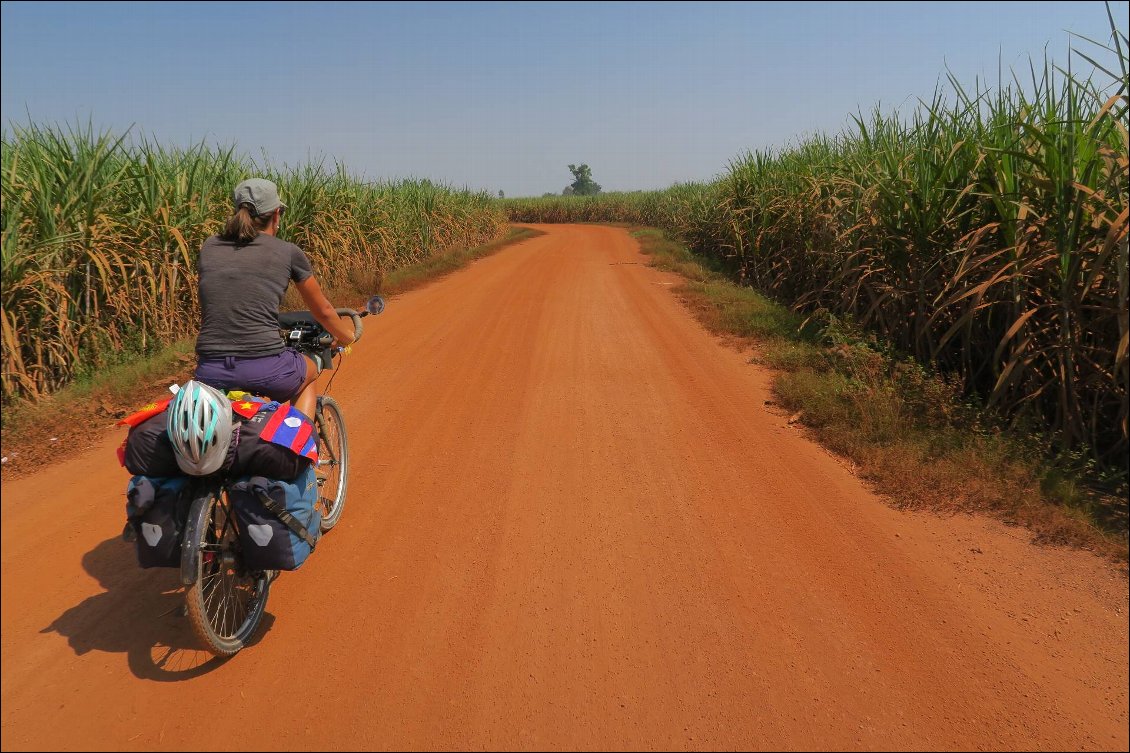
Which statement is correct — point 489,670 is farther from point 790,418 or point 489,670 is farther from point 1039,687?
point 790,418

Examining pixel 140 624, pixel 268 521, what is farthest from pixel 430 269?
pixel 268 521

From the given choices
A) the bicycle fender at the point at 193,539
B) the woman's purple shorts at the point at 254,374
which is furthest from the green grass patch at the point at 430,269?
the bicycle fender at the point at 193,539

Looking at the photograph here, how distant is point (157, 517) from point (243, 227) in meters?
1.32

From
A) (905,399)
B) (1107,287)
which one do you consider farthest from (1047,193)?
(905,399)

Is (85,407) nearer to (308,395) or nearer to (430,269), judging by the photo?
(308,395)

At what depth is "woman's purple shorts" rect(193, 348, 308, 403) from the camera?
3188 mm

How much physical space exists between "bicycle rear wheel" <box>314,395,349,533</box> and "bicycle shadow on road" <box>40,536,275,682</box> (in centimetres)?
85

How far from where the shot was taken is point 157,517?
2.71 m

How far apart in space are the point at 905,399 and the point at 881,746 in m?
3.63

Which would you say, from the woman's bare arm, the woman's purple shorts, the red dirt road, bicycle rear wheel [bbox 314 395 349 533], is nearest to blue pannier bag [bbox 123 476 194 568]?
the red dirt road

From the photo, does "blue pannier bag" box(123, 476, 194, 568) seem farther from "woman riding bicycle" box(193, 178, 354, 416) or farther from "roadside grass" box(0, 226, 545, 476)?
"roadside grass" box(0, 226, 545, 476)

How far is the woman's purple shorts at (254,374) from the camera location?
3188mm

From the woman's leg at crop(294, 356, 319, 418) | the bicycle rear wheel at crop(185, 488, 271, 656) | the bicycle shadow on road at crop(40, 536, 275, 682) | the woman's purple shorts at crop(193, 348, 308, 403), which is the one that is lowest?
the bicycle shadow on road at crop(40, 536, 275, 682)

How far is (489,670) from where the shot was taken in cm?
286
